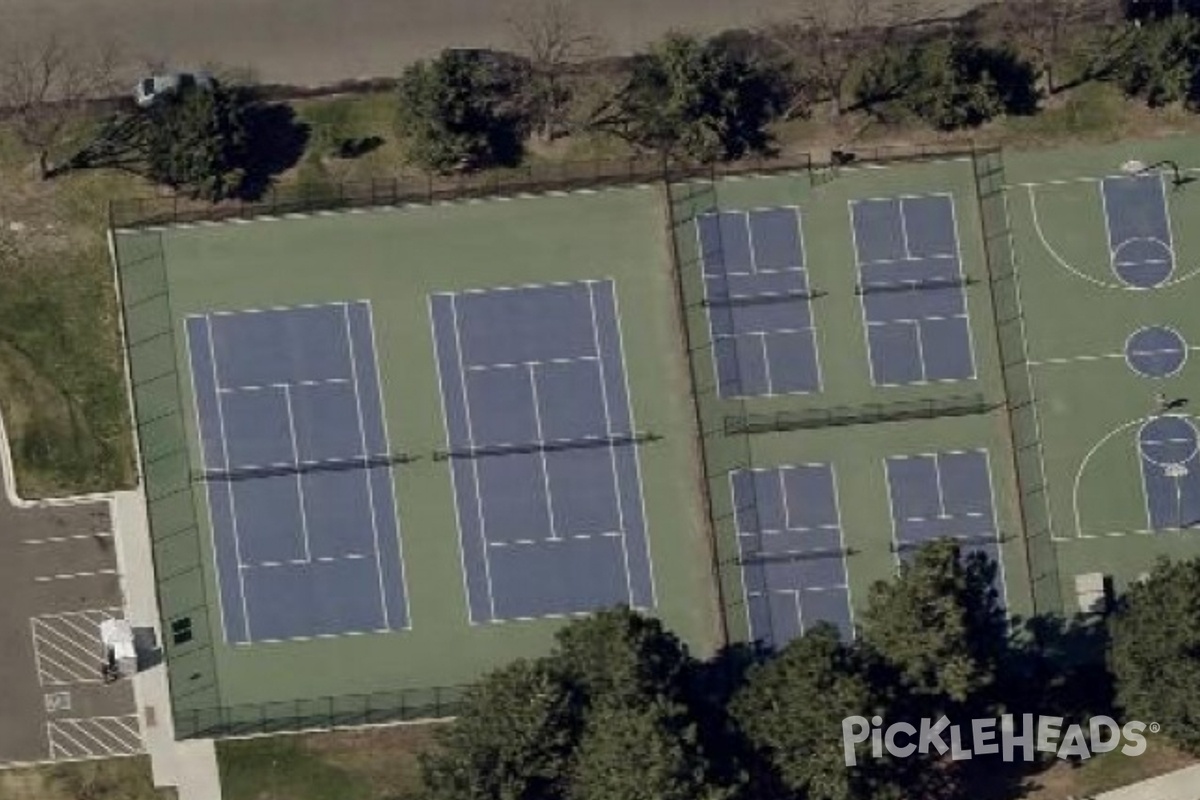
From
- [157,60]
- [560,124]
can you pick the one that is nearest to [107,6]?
[157,60]

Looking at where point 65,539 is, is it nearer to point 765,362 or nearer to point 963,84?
point 765,362

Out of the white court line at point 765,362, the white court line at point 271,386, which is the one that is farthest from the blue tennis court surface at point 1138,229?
the white court line at point 271,386

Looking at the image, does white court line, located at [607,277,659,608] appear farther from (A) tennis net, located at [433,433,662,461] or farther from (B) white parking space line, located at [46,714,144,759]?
(B) white parking space line, located at [46,714,144,759]

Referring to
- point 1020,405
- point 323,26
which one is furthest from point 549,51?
point 1020,405

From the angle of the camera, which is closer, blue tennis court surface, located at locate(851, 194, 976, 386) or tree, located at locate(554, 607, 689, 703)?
tree, located at locate(554, 607, 689, 703)

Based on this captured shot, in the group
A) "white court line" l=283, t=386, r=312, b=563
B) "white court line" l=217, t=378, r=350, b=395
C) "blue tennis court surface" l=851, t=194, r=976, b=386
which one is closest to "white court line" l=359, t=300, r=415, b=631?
"white court line" l=217, t=378, r=350, b=395
